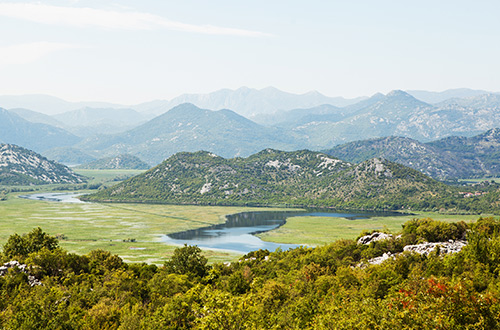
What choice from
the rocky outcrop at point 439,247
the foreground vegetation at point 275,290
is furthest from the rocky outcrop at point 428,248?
the foreground vegetation at point 275,290

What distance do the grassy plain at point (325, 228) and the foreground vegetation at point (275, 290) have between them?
149ft

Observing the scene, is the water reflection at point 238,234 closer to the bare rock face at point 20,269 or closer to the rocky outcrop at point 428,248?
the rocky outcrop at point 428,248

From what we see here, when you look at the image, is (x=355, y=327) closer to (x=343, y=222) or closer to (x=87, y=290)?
(x=87, y=290)

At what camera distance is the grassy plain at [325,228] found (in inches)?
5271

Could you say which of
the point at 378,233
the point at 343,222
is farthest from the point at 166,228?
the point at 378,233

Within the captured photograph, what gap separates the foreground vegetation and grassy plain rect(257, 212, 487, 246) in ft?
149

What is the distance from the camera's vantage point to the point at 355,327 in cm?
3409

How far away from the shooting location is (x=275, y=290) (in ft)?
174

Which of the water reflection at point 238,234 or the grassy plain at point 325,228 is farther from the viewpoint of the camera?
the grassy plain at point 325,228

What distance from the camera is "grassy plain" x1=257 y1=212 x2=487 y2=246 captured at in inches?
5271

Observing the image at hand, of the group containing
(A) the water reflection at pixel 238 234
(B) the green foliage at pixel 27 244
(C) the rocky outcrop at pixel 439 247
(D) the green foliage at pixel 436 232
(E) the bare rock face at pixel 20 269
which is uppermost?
(D) the green foliage at pixel 436 232

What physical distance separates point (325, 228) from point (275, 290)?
343 feet

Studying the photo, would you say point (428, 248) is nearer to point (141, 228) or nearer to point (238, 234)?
point (238, 234)

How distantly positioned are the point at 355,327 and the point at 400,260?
32149mm
